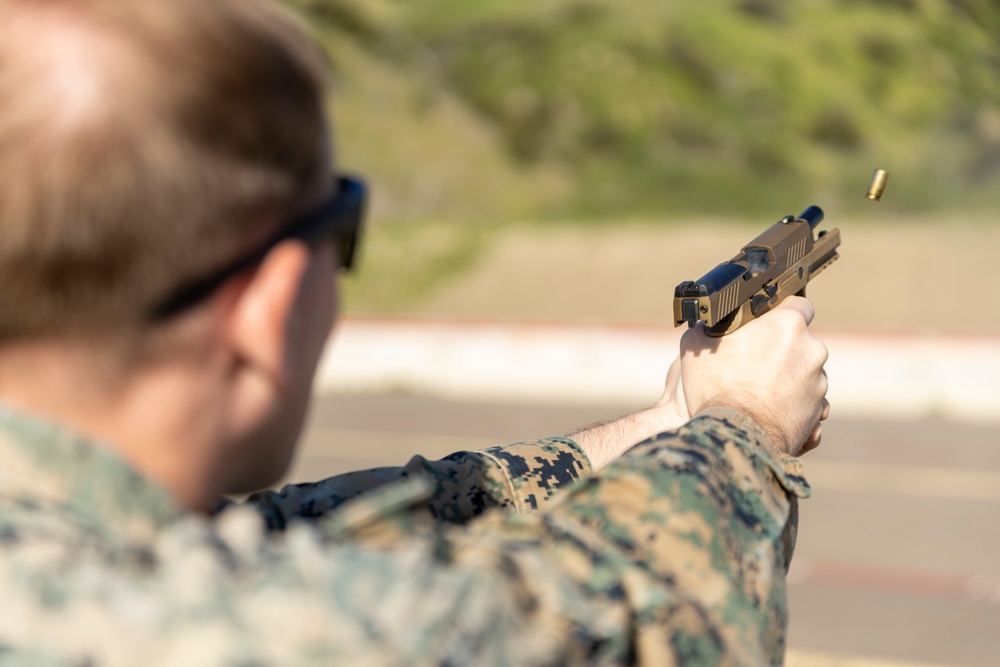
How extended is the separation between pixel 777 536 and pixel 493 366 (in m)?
12.4

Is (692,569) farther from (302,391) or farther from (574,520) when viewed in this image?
(302,391)

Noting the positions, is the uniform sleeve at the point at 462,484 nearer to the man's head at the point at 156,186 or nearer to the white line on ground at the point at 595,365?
the man's head at the point at 156,186

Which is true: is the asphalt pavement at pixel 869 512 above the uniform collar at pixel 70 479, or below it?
above

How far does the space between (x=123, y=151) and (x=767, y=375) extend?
1.04 m

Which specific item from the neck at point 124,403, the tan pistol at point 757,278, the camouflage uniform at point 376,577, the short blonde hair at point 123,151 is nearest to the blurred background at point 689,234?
the tan pistol at point 757,278

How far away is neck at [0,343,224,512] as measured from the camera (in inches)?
41.8

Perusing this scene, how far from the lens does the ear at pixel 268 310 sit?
1.10 meters

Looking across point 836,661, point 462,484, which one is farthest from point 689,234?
point 462,484

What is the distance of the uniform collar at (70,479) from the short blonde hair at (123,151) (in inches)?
3.5

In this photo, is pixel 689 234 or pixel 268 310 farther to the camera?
pixel 689 234

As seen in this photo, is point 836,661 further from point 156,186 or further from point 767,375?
point 156,186

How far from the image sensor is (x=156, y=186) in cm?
102

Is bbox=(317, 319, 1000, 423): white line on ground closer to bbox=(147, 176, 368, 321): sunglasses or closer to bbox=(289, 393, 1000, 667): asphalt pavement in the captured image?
bbox=(289, 393, 1000, 667): asphalt pavement

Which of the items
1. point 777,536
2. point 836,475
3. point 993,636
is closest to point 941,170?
point 836,475
